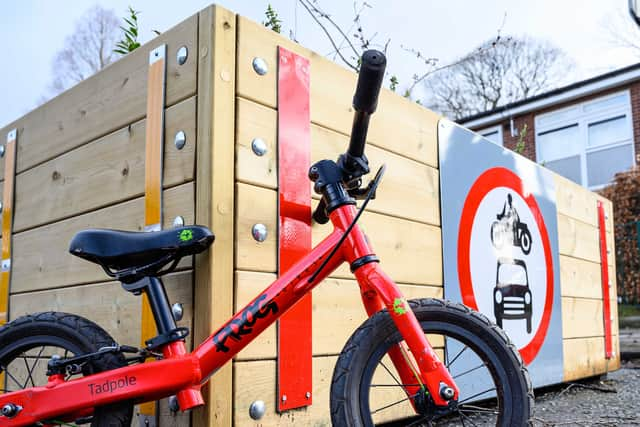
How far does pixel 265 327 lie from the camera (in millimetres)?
1451

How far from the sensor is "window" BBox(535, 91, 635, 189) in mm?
12116

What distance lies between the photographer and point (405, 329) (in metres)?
1.37

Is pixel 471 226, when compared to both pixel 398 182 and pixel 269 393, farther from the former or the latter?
pixel 269 393

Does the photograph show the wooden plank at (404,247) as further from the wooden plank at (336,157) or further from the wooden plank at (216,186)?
the wooden plank at (216,186)

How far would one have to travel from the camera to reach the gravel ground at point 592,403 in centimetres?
254

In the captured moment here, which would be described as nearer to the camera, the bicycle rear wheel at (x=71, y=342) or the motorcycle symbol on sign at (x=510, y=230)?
the bicycle rear wheel at (x=71, y=342)

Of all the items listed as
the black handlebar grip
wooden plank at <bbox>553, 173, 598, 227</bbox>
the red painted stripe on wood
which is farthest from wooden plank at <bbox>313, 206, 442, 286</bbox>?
wooden plank at <bbox>553, 173, 598, 227</bbox>

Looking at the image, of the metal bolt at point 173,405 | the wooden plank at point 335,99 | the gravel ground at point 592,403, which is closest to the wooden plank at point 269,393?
the metal bolt at point 173,405

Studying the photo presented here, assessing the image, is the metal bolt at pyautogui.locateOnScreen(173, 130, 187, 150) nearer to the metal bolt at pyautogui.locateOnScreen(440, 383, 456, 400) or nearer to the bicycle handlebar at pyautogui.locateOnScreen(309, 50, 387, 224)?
the bicycle handlebar at pyautogui.locateOnScreen(309, 50, 387, 224)

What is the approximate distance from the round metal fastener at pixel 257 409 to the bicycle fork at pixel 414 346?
416mm

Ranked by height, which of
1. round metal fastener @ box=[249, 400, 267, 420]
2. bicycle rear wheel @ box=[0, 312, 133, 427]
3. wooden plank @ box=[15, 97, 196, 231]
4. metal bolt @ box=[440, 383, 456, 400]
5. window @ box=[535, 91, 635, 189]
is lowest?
round metal fastener @ box=[249, 400, 267, 420]

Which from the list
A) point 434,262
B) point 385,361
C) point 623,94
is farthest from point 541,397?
point 623,94

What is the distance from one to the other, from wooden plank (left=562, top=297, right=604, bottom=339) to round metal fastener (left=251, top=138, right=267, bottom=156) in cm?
234

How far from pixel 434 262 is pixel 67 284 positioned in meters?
1.37
